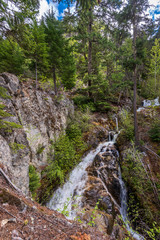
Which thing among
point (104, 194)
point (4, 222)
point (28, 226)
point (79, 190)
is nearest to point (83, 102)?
point (79, 190)

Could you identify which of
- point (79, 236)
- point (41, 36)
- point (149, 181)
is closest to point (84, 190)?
point (149, 181)

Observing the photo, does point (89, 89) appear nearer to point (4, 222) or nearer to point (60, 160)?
point (60, 160)

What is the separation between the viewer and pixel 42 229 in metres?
2.15

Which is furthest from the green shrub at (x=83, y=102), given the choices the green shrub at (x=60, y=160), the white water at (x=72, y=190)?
the white water at (x=72, y=190)

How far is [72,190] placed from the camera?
276 inches

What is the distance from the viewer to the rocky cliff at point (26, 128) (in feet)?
14.5

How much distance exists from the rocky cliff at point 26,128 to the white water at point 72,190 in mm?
2146

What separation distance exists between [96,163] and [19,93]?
24.9 feet

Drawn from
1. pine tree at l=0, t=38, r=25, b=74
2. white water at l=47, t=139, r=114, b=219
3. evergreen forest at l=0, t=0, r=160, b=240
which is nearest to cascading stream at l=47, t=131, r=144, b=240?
white water at l=47, t=139, r=114, b=219

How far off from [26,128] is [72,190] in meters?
5.17

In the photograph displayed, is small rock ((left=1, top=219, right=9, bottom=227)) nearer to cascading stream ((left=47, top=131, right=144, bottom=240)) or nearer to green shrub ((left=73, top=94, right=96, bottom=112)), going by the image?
cascading stream ((left=47, top=131, right=144, bottom=240))

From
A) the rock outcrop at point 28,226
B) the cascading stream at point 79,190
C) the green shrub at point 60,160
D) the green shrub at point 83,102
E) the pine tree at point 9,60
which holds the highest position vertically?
the pine tree at point 9,60

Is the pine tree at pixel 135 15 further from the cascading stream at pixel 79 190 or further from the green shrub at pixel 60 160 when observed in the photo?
the green shrub at pixel 60 160

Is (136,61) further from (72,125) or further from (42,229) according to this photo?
(42,229)
